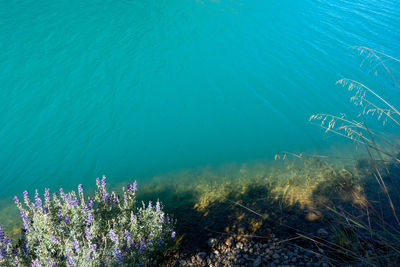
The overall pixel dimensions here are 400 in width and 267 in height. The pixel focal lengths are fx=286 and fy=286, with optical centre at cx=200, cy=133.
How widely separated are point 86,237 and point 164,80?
645cm

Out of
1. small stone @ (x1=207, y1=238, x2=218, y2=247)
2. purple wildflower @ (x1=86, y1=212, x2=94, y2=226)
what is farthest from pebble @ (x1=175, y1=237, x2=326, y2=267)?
purple wildflower @ (x1=86, y1=212, x2=94, y2=226)

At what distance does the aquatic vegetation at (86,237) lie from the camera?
3.26 m

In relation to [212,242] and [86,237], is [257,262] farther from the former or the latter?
[86,237]

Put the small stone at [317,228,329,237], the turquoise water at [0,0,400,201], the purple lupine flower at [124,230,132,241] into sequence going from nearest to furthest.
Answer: the purple lupine flower at [124,230,132,241], the small stone at [317,228,329,237], the turquoise water at [0,0,400,201]

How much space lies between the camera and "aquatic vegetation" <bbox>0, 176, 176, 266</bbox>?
3.26 metres

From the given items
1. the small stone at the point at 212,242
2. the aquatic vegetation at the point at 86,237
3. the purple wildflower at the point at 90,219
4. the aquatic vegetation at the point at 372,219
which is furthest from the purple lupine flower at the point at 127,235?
the aquatic vegetation at the point at 372,219

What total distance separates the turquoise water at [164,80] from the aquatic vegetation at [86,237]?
7.11 ft

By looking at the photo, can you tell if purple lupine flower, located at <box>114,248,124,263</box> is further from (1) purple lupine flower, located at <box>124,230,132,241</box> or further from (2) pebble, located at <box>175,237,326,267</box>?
(2) pebble, located at <box>175,237,326,267</box>

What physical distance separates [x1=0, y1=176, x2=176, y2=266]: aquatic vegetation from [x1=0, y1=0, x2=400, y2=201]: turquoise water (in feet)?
7.11

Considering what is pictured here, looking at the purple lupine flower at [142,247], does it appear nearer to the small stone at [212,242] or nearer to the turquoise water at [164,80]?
the small stone at [212,242]

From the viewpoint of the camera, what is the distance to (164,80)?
916 centimetres

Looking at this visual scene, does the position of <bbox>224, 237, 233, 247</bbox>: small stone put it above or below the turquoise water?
below

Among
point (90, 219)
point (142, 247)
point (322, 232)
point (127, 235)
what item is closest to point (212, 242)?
point (142, 247)

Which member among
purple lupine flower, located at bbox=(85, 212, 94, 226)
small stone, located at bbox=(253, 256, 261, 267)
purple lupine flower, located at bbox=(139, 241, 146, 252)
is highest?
purple lupine flower, located at bbox=(85, 212, 94, 226)
